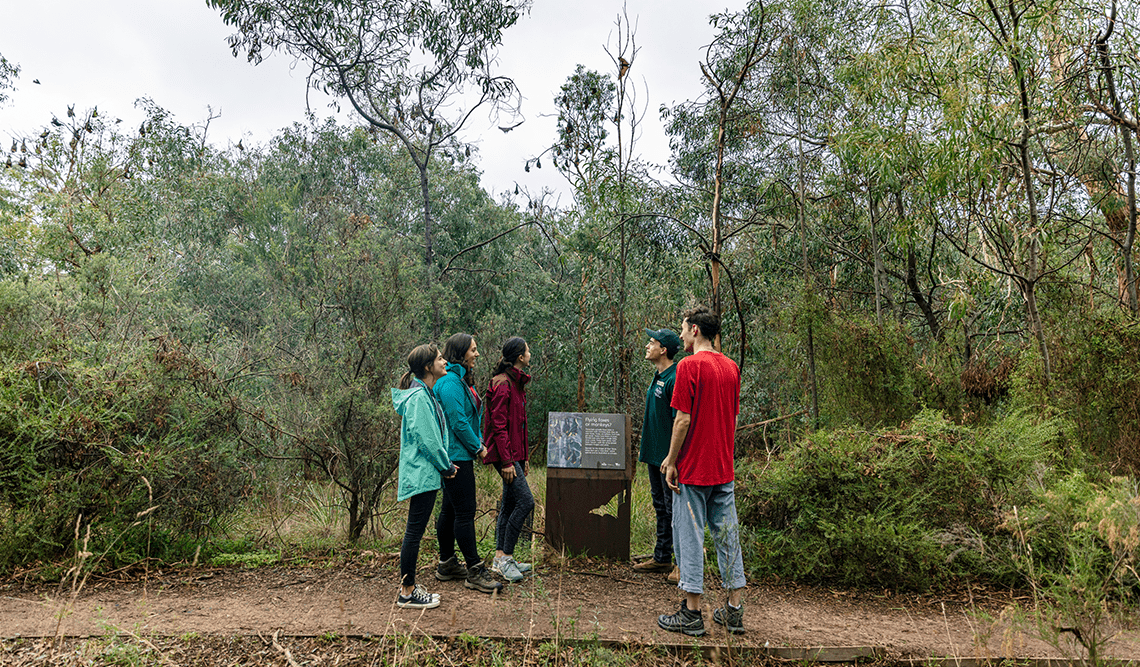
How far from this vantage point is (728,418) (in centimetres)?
358

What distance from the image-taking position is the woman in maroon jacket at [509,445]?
14.7 ft

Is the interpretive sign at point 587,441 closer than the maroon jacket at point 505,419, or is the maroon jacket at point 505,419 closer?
the maroon jacket at point 505,419

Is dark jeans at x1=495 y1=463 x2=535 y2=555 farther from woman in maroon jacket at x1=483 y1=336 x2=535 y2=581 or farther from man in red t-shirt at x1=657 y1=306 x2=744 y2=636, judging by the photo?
man in red t-shirt at x1=657 y1=306 x2=744 y2=636

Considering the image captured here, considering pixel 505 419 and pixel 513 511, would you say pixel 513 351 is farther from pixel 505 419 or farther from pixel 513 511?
pixel 513 511

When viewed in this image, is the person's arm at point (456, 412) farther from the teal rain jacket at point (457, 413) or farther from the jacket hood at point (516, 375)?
the jacket hood at point (516, 375)

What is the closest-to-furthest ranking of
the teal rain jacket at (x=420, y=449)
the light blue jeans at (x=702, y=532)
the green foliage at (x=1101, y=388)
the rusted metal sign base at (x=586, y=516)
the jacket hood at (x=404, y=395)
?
the light blue jeans at (x=702, y=532) < the teal rain jacket at (x=420, y=449) < the jacket hood at (x=404, y=395) < the rusted metal sign base at (x=586, y=516) < the green foliage at (x=1101, y=388)

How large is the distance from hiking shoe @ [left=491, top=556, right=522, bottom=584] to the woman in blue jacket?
0.15 metres

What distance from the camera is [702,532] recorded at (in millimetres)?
3436

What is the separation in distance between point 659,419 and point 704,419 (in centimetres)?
106

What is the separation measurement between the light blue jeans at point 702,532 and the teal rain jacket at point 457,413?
1.31m

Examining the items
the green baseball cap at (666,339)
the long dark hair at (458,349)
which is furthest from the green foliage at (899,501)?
the long dark hair at (458,349)

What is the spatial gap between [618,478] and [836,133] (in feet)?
16.5

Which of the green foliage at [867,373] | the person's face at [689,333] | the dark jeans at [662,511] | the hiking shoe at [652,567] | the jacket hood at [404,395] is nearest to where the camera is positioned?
the person's face at [689,333]

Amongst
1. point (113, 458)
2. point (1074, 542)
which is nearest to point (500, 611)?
point (113, 458)
